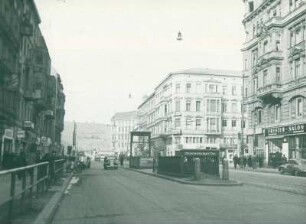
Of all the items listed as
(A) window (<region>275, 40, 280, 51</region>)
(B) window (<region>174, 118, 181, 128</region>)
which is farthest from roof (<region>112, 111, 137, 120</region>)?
(A) window (<region>275, 40, 280, 51</region>)

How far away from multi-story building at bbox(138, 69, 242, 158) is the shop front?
36.9 metres

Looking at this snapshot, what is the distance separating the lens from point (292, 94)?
1870 inches

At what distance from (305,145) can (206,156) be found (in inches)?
877

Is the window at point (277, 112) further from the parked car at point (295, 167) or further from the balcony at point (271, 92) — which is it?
the parked car at point (295, 167)

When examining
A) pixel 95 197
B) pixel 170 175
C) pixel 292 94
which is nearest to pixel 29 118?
pixel 170 175

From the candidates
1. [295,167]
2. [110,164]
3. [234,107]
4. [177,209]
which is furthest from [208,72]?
[177,209]

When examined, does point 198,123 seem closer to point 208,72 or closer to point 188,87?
point 188,87

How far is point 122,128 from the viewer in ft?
568

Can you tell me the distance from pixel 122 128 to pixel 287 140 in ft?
417

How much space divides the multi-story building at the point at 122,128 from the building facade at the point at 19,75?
11147 cm

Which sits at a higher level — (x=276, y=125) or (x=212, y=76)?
(x=212, y=76)

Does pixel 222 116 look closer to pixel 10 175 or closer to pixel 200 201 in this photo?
pixel 200 201

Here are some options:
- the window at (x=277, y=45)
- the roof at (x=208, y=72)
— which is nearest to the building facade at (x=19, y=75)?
the window at (x=277, y=45)

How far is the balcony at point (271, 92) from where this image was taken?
5000 centimetres
